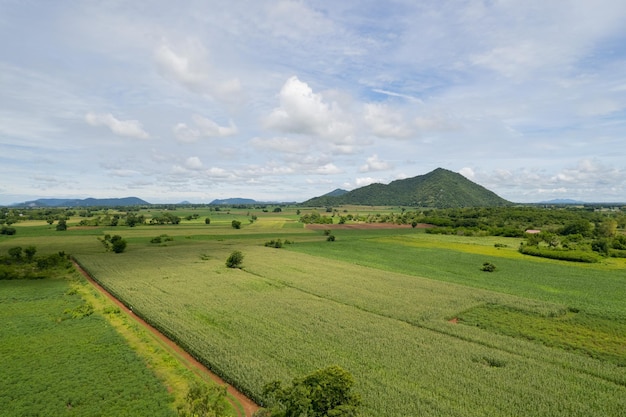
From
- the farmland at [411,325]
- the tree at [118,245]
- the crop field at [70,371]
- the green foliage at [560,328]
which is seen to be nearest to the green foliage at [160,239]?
the tree at [118,245]

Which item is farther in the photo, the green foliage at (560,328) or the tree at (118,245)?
the tree at (118,245)

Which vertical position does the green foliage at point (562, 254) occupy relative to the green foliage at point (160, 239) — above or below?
below

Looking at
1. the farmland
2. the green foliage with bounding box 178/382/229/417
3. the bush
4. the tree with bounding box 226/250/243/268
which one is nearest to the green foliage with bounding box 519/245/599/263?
the farmland

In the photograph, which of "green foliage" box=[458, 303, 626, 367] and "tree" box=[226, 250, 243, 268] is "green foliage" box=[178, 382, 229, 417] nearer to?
"green foliage" box=[458, 303, 626, 367]

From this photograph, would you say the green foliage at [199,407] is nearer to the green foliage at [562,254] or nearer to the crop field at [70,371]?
the crop field at [70,371]

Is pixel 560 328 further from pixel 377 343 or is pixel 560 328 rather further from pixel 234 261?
pixel 234 261


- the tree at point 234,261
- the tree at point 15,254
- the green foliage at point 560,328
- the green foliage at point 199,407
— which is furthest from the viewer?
the tree at point 15,254

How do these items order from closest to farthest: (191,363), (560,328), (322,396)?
(322,396) < (191,363) < (560,328)

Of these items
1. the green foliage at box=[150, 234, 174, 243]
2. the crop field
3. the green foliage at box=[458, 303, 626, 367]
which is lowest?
the green foliage at box=[458, 303, 626, 367]

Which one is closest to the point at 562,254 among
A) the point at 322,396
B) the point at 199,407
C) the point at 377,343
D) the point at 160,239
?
the point at 377,343

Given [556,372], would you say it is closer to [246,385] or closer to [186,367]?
[246,385]
